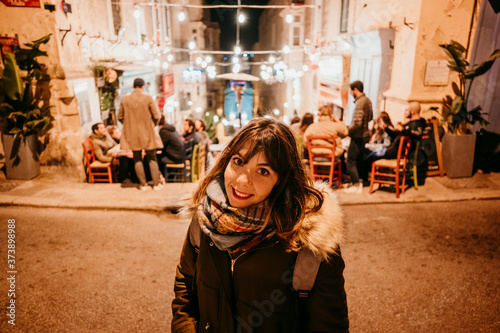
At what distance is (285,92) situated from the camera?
2811cm

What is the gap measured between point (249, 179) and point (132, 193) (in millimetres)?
5800

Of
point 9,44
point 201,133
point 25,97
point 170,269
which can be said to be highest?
point 9,44

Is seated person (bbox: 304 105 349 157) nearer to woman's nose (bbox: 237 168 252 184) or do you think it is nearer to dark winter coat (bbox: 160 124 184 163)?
dark winter coat (bbox: 160 124 184 163)

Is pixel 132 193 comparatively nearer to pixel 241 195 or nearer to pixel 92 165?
pixel 92 165

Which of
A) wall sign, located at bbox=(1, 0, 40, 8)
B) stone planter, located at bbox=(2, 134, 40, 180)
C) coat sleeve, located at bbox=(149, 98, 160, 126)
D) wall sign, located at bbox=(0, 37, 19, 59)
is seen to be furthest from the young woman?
wall sign, located at bbox=(0, 37, 19, 59)

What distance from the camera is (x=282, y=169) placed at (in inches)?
62.5

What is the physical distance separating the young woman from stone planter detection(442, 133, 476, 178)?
22.6 ft

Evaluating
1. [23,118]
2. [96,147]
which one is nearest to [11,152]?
[23,118]

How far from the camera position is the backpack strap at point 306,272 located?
1.52 meters

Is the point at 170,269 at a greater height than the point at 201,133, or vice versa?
the point at 201,133

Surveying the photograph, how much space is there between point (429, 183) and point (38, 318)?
24.0 feet

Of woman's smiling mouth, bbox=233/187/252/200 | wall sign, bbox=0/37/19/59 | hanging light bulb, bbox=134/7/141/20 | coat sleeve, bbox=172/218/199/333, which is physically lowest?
coat sleeve, bbox=172/218/199/333

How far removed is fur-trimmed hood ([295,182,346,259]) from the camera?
5.08 ft

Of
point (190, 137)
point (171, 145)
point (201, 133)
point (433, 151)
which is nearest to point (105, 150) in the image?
point (171, 145)
